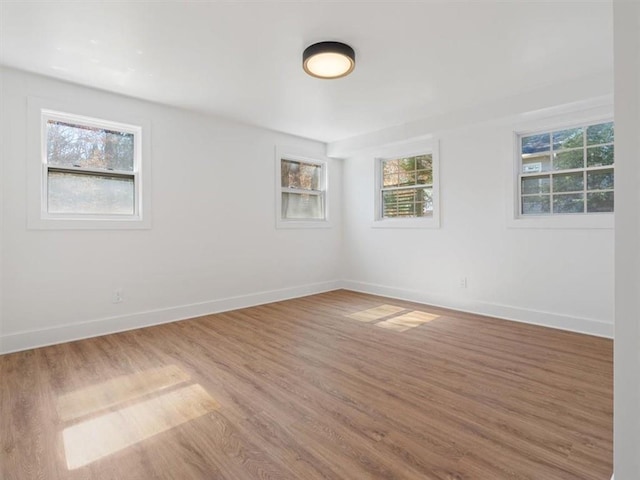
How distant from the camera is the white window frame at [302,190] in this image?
5160mm

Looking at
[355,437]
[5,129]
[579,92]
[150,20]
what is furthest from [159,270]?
[579,92]

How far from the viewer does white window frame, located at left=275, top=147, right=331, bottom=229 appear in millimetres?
5160

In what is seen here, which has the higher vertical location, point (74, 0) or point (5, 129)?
point (74, 0)

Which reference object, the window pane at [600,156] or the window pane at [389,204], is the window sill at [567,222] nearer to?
the window pane at [600,156]

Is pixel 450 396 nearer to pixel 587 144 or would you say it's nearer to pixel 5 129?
pixel 587 144

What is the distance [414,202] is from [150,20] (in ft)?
13.1

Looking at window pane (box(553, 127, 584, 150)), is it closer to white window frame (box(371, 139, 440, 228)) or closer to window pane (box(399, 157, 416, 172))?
white window frame (box(371, 139, 440, 228))

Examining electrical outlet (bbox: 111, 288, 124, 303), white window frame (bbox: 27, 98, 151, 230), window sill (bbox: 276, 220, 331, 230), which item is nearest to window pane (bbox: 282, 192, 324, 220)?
window sill (bbox: 276, 220, 331, 230)

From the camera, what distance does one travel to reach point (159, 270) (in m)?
3.96

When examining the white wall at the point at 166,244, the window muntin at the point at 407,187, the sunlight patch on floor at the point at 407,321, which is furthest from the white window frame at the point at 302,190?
the sunlight patch on floor at the point at 407,321

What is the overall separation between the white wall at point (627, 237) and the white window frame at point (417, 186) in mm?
3635

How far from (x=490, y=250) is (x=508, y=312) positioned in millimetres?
774

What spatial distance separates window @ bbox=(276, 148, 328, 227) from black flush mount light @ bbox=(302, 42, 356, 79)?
239cm

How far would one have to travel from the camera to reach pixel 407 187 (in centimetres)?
523
